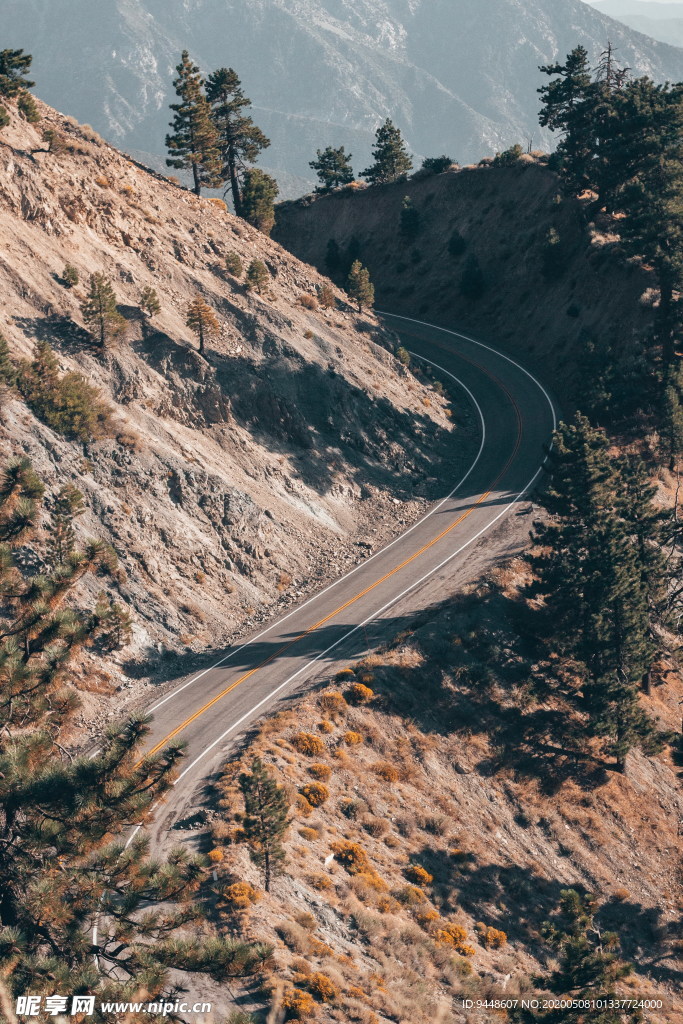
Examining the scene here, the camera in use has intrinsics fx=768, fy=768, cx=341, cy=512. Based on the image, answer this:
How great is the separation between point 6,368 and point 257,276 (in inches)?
1009

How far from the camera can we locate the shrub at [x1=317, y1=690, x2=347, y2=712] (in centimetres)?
3202

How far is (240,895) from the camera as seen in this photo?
21.7 meters

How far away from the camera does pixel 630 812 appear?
34.2 m

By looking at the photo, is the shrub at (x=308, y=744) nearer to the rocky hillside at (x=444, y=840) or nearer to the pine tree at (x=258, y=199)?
the rocky hillside at (x=444, y=840)

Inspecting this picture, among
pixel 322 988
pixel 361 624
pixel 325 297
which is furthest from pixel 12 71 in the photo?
pixel 322 988

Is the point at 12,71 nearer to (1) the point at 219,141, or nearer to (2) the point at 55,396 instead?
Answer: (2) the point at 55,396

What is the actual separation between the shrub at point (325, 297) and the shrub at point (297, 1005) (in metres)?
54.0

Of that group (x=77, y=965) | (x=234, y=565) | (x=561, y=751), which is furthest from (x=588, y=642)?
(x=77, y=965)

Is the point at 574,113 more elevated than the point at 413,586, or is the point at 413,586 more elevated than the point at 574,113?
the point at 574,113

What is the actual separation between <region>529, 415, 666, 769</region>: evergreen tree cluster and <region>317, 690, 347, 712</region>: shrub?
36.1ft

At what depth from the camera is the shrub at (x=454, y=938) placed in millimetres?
24469

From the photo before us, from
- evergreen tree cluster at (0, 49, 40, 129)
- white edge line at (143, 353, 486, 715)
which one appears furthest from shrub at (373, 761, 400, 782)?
evergreen tree cluster at (0, 49, 40, 129)

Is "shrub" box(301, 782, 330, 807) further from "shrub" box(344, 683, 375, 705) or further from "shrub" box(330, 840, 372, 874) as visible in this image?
"shrub" box(344, 683, 375, 705)

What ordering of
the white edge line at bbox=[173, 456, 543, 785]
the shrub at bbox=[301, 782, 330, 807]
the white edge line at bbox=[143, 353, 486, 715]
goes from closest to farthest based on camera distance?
the shrub at bbox=[301, 782, 330, 807] < the white edge line at bbox=[173, 456, 543, 785] < the white edge line at bbox=[143, 353, 486, 715]
